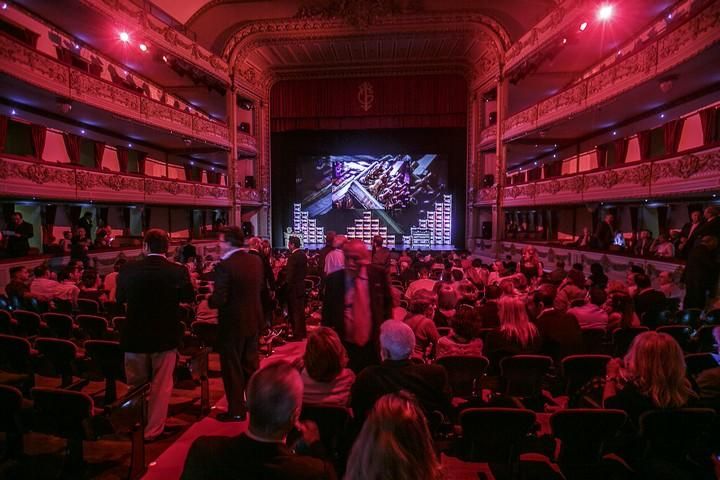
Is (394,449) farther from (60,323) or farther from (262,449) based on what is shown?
(60,323)

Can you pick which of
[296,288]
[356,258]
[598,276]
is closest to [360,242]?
[356,258]

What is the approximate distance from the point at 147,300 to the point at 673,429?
11.6 feet

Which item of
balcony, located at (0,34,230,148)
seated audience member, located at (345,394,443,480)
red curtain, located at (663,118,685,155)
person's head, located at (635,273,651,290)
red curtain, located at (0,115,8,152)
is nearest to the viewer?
seated audience member, located at (345,394,443,480)

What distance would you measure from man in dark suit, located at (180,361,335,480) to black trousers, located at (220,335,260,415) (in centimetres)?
222

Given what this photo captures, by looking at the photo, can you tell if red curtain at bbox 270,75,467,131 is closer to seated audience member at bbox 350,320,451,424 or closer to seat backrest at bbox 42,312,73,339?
seat backrest at bbox 42,312,73,339

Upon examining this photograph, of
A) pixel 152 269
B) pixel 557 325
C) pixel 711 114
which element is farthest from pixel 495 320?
pixel 711 114

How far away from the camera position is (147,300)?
3223 mm

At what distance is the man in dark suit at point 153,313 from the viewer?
3.21 meters

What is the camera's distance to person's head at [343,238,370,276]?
364cm

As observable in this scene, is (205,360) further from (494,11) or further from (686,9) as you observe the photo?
(494,11)

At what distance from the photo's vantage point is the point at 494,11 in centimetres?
1681

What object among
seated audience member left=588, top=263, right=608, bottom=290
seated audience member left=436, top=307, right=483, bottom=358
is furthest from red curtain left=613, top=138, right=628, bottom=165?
seated audience member left=436, top=307, right=483, bottom=358

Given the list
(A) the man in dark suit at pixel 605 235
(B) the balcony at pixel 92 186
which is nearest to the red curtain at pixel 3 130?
(B) the balcony at pixel 92 186

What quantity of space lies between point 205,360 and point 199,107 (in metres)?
19.6
